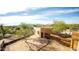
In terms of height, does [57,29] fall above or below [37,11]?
below

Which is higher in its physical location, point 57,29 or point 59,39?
point 57,29

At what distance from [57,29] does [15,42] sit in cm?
54

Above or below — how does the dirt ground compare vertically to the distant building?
below

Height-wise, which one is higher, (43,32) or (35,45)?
(43,32)

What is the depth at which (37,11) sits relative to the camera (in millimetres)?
1964

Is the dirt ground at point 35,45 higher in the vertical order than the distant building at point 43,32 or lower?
lower
